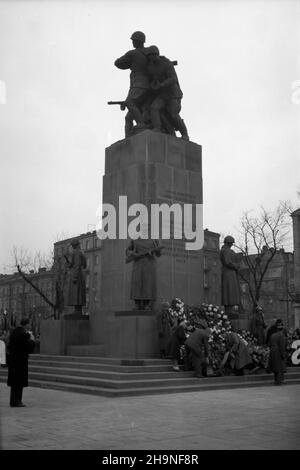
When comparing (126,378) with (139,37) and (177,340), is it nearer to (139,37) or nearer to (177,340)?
(177,340)

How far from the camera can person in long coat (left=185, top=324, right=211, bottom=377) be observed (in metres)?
15.5

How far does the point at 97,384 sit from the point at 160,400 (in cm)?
239

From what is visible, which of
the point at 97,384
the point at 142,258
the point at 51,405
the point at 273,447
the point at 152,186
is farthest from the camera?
Result: the point at 152,186

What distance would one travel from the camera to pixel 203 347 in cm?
1587

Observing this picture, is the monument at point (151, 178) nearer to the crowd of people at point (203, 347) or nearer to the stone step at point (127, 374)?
the crowd of people at point (203, 347)

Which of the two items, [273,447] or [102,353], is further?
[102,353]

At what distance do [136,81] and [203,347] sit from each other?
36.6 feet

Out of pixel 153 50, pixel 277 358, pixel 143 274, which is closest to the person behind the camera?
pixel 277 358

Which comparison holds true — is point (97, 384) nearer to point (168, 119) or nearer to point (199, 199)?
point (199, 199)

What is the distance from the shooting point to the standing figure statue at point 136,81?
2217 cm

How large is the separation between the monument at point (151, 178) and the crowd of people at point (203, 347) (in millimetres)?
1293

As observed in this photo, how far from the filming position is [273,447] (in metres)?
7.00

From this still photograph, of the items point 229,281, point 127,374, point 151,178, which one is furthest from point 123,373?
point 151,178
